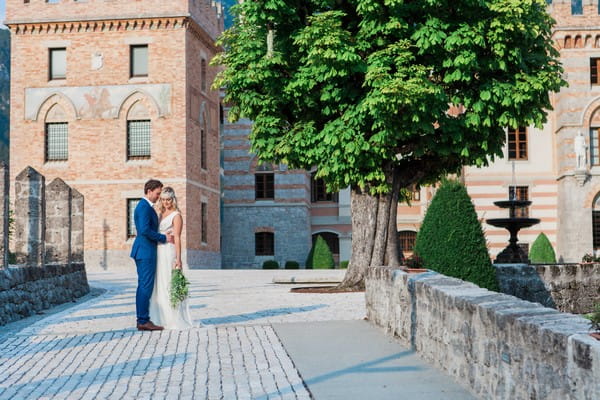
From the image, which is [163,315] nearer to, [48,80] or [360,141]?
[360,141]

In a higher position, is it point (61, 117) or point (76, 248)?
point (61, 117)

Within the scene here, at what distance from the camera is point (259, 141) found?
16.0 m

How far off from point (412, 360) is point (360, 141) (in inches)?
313

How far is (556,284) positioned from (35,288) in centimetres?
1006

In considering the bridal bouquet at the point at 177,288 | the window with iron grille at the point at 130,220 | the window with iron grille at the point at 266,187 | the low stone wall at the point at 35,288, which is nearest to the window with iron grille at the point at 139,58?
the window with iron grille at the point at 130,220

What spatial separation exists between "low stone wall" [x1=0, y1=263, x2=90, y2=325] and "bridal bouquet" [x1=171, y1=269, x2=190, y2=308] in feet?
9.32

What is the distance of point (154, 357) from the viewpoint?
7406 mm

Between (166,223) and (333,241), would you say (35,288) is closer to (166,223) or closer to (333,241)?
(166,223)

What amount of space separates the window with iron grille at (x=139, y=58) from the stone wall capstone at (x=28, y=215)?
2059cm

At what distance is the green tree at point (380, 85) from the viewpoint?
565 inches

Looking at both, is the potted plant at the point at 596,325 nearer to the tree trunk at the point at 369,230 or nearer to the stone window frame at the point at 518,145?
the tree trunk at the point at 369,230

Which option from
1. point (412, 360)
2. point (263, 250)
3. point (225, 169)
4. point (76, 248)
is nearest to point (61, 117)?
point (225, 169)

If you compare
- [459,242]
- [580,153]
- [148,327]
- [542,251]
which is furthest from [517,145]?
[148,327]

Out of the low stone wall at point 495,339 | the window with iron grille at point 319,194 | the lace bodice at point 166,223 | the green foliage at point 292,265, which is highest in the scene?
the window with iron grille at point 319,194
